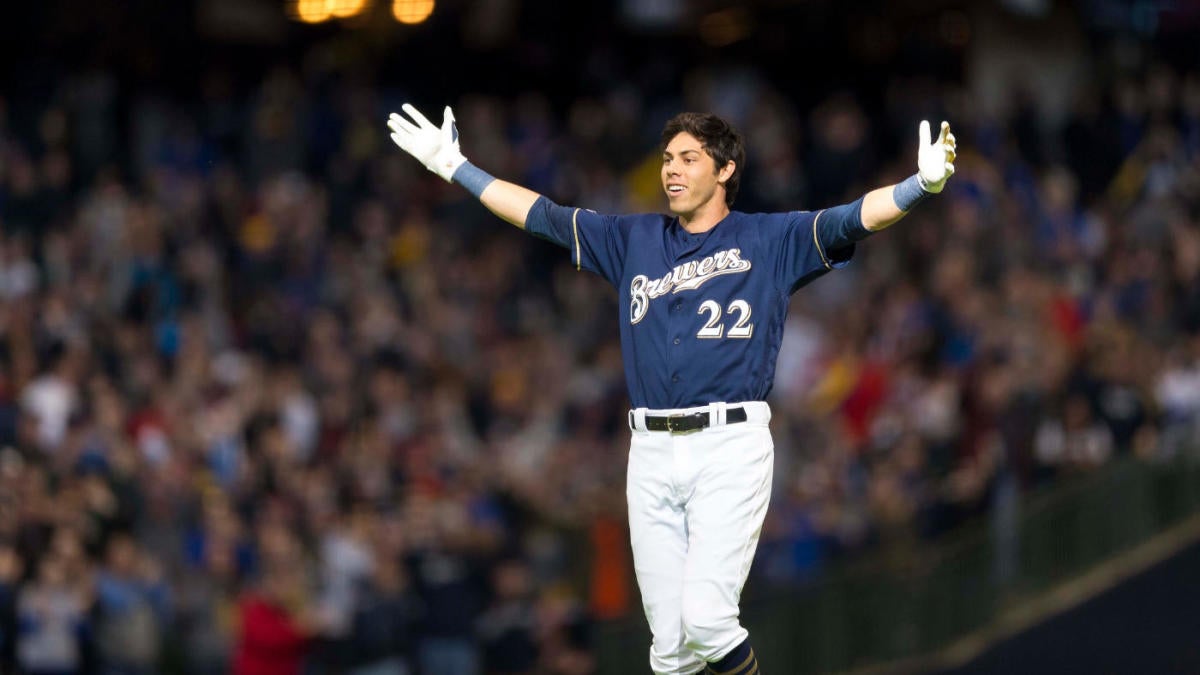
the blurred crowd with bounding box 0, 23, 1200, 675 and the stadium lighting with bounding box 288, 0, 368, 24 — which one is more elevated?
the stadium lighting with bounding box 288, 0, 368, 24

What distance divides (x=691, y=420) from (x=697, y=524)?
15.2 inches

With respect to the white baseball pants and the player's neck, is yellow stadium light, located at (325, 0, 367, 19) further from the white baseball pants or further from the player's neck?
the white baseball pants

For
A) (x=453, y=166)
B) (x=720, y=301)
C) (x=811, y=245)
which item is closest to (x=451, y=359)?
(x=453, y=166)

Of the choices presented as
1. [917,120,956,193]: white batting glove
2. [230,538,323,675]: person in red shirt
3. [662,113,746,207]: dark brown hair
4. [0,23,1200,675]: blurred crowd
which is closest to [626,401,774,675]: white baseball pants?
[662,113,746,207]: dark brown hair

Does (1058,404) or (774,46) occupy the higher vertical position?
(774,46)

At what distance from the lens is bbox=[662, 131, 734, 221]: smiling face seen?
7801mm

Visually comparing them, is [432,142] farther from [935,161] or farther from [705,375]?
[935,161]

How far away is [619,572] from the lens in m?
14.7

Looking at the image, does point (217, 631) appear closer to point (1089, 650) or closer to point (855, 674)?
point (855, 674)

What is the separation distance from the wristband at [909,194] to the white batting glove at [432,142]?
1826 millimetres

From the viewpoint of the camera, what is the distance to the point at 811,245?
7.67m

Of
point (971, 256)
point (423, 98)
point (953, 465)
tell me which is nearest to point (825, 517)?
point (953, 465)

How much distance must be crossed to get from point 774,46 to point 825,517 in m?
7.90

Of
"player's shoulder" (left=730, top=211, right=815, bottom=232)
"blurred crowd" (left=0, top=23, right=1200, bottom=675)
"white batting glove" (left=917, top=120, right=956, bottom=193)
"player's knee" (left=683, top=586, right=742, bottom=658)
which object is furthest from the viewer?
"blurred crowd" (left=0, top=23, right=1200, bottom=675)
